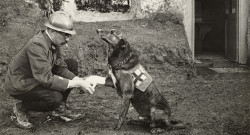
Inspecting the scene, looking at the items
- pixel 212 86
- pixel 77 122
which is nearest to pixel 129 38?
pixel 212 86

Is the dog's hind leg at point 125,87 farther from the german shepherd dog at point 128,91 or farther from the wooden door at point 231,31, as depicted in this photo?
the wooden door at point 231,31

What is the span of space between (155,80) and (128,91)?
10.0 feet

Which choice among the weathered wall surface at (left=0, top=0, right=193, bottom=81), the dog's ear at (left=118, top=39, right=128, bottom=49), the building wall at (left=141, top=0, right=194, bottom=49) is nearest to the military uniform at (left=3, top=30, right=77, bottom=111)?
the dog's ear at (left=118, top=39, right=128, bottom=49)

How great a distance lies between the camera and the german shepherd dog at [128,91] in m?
4.00

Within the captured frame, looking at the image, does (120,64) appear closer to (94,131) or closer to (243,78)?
(94,131)

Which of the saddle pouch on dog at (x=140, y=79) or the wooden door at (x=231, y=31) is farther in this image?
the wooden door at (x=231, y=31)

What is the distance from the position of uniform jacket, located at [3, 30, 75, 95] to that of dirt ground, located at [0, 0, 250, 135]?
0.59 metres

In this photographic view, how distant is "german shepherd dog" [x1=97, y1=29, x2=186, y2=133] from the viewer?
400 cm

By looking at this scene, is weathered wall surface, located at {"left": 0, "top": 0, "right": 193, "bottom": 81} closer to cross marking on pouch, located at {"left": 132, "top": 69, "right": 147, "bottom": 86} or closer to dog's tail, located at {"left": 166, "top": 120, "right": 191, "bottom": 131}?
dog's tail, located at {"left": 166, "top": 120, "right": 191, "bottom": 131}

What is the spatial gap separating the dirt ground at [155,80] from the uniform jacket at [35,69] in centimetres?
59

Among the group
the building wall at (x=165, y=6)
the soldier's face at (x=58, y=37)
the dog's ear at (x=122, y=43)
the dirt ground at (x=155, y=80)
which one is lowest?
the dirt ground at (x=155, y=80)

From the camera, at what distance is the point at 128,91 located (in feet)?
13.0

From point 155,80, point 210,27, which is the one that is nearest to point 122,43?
point 155,80

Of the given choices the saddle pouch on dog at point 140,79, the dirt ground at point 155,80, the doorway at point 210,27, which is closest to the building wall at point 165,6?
the dirt ground at point 155,80
